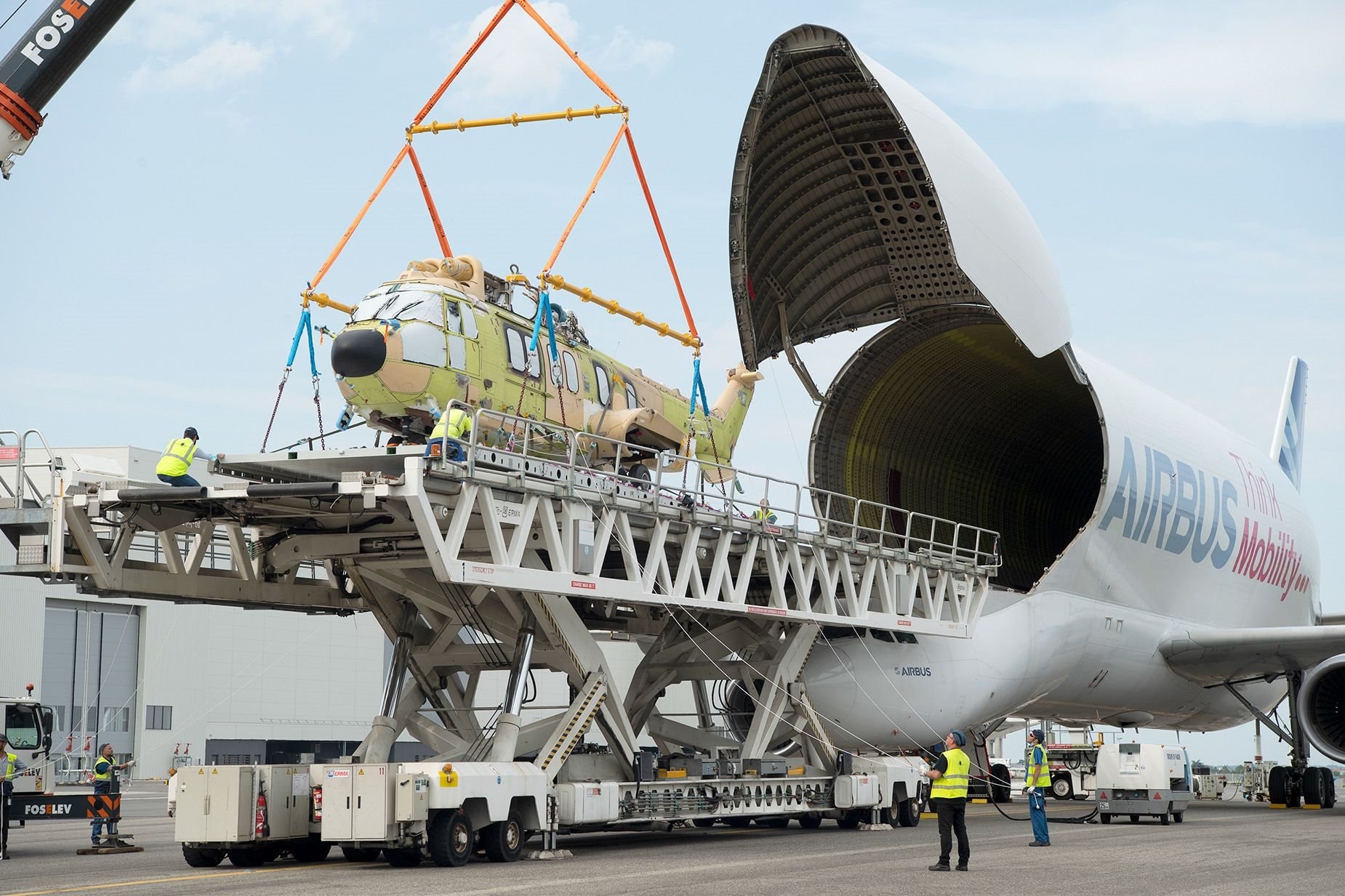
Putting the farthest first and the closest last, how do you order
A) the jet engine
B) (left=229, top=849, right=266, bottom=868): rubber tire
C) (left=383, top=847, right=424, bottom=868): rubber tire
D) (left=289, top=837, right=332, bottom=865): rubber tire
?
the jet engine → (left=289, top=837, right=332, bottom=865): rubber tire → (left=229, top=849, right=266, bottom=868): rubber tire → (left=383, top=847, right=424, bottom=868): rubber tire

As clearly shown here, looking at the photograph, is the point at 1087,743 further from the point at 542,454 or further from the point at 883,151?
the point at 542,454

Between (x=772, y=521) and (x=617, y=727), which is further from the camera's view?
(x=772, y=521)

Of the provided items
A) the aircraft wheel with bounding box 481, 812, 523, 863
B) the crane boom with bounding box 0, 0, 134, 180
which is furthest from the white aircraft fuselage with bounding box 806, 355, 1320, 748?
the crane boom with bounding box 0, 0, 134, 180

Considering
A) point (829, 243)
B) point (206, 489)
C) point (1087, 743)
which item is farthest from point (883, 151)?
point (1087, 743)

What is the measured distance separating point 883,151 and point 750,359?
4822 millimetres

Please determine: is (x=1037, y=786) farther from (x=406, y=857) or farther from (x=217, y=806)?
(x=217, y=806)

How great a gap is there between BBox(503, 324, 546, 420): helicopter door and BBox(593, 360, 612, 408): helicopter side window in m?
1.40

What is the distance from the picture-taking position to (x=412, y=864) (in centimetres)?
1662

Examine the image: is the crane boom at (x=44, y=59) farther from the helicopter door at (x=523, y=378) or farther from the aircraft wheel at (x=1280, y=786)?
the aircraft wheel at (x=1280, y=786)

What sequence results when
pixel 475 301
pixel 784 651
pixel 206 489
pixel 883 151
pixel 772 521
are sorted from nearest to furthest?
pixel 206 489 → pixel 475 301 → pixel 772 521 → pixel 784 651 → pixel 883 151

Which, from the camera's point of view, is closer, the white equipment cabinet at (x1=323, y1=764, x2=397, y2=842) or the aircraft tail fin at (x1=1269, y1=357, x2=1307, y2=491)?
the white equipment cabinet at (x1=323, y1=764, x2=397, y2=842)

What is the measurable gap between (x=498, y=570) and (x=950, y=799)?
5.63 metres

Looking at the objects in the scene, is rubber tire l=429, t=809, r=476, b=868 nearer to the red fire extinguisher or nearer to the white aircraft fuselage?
the red fire extinguisher

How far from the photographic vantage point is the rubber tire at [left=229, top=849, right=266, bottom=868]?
17344 millimetres
